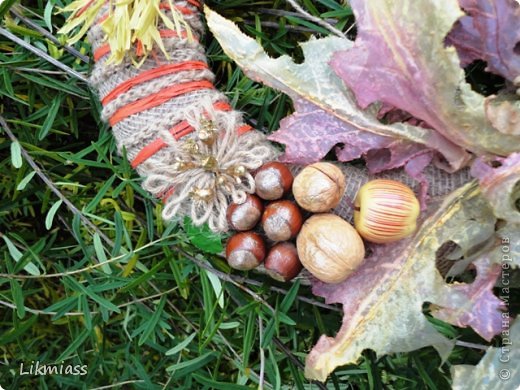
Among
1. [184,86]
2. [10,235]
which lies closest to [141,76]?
[184,86]

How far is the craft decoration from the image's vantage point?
698mm

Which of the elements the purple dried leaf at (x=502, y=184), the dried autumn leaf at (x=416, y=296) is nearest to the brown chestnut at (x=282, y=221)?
the dried autumn leaf at (x=416, y=296)

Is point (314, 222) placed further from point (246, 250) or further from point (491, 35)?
point (491, 35)

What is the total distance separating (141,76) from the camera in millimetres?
736

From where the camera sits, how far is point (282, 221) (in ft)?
2.18

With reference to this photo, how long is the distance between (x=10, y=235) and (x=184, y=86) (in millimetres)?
393

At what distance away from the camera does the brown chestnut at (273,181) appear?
0.67 meters

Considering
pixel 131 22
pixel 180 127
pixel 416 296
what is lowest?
pixel 416 296

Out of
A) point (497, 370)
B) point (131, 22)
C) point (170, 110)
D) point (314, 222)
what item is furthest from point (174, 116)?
point (497, 370)

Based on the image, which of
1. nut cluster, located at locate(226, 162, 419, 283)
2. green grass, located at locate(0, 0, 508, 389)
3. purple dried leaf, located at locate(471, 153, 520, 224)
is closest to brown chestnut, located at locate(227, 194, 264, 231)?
nut cluster, located at locate(226, 162, 419, 283)

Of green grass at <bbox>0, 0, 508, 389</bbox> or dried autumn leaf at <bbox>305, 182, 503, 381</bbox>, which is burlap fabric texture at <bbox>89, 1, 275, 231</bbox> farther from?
dried autumn leaf at <bbox>305, 182, 503, 381</bbox>

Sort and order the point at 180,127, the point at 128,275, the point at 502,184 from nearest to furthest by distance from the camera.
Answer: the point at 502,184, the point at 180,127, the point at 128,275

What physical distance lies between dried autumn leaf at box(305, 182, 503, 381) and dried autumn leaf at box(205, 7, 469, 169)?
0.09 metres

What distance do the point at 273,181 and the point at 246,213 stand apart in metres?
0.05
